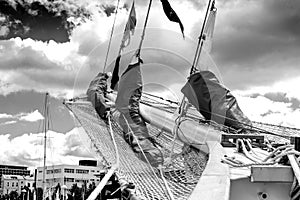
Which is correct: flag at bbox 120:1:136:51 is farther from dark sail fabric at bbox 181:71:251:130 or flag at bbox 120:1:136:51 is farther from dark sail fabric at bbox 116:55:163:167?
dark sail fabric at bbox 181:71:251:130

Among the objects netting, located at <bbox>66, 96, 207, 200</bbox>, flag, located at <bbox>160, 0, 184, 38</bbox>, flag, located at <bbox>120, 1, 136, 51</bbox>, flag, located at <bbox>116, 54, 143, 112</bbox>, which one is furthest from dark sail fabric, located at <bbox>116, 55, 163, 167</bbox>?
flag, located at <bbox>120, 1, 136, 51</bbox>

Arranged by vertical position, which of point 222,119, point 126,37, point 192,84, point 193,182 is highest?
point 126,37

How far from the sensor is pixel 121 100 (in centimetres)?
585

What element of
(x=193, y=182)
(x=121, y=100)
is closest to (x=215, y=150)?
(x=193, y=182)

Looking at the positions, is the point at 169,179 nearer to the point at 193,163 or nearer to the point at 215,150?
the point at 193,163

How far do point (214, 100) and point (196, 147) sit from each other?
1.66 ft

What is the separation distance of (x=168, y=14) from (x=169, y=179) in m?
1.91

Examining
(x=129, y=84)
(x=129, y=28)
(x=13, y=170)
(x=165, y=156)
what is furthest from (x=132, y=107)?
(x=13, y=170)

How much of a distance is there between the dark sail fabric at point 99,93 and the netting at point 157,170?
0.28m

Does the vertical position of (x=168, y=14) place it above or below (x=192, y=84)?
Answer: above

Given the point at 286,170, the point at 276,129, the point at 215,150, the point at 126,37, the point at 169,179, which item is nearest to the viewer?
the point at 286,170

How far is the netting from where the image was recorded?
374cm

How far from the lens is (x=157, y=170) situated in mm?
4613

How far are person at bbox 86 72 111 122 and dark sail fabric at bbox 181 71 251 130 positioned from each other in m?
2.85
